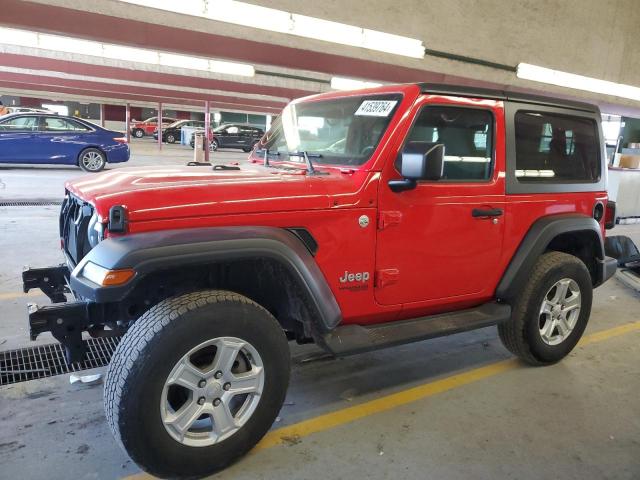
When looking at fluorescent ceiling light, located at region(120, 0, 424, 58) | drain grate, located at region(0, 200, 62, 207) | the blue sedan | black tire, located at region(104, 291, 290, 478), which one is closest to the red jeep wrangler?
black tire, located at region(104, 291, 290, 478)

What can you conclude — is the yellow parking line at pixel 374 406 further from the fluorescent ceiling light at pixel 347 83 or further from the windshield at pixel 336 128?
the fluorescent ceiling light at pixel 347 83

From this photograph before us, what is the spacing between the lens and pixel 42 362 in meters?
3.24

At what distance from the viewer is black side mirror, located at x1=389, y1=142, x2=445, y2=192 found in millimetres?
2455

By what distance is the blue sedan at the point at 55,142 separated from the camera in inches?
464

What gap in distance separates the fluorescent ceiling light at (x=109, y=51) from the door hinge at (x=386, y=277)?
30.8 ft

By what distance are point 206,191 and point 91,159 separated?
1161 cm

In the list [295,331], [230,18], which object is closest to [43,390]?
[295,331]

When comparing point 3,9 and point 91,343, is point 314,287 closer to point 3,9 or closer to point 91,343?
point 91,343

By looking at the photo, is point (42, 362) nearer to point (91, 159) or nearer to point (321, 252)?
point (321, 252)

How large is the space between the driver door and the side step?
93 mm

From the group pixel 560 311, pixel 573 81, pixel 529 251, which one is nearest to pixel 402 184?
pixel 529 251

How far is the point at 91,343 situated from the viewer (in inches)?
139

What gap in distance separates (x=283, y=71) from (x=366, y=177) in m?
13.3

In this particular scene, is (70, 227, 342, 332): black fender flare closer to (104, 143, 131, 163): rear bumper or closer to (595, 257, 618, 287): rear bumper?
(595, 257, 618, 287): rear bumper
